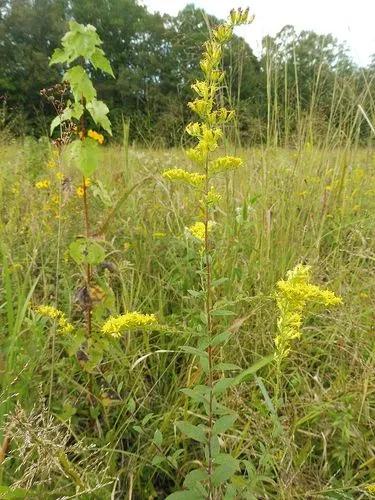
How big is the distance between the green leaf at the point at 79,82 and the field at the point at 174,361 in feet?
0.80

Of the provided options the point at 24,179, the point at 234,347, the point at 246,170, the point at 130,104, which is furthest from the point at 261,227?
the point at 130,104

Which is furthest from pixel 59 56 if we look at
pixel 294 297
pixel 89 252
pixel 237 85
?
pixel 237 85

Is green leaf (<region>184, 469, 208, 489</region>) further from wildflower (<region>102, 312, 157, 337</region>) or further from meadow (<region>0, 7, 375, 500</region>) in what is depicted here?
wildflower (<region>102, 312, 157, 337</region>)

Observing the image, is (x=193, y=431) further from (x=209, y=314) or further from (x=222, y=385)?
(x=209, y=314)

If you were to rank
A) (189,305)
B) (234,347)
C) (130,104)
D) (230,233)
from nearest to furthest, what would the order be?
(234,347) → (189,305) → (230,233) → (130,104)

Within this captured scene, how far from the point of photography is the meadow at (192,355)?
86 cm

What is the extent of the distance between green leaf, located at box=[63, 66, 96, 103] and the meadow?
0.01 metres

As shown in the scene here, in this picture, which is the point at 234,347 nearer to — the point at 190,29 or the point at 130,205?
the point at 130,205

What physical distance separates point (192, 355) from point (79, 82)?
0.80 meters

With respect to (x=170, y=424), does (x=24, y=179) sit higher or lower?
higher

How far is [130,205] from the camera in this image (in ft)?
7.68

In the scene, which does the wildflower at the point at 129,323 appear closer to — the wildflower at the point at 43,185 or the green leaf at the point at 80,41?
the green leaf at the point at 80,41

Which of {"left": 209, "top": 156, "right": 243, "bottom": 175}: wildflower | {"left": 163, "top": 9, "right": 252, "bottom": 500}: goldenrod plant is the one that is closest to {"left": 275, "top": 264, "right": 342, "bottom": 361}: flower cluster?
{"left": 163, "top": 9, "right": 252, "bottom": 500}: goldenrod plant

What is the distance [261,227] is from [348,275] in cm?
40
